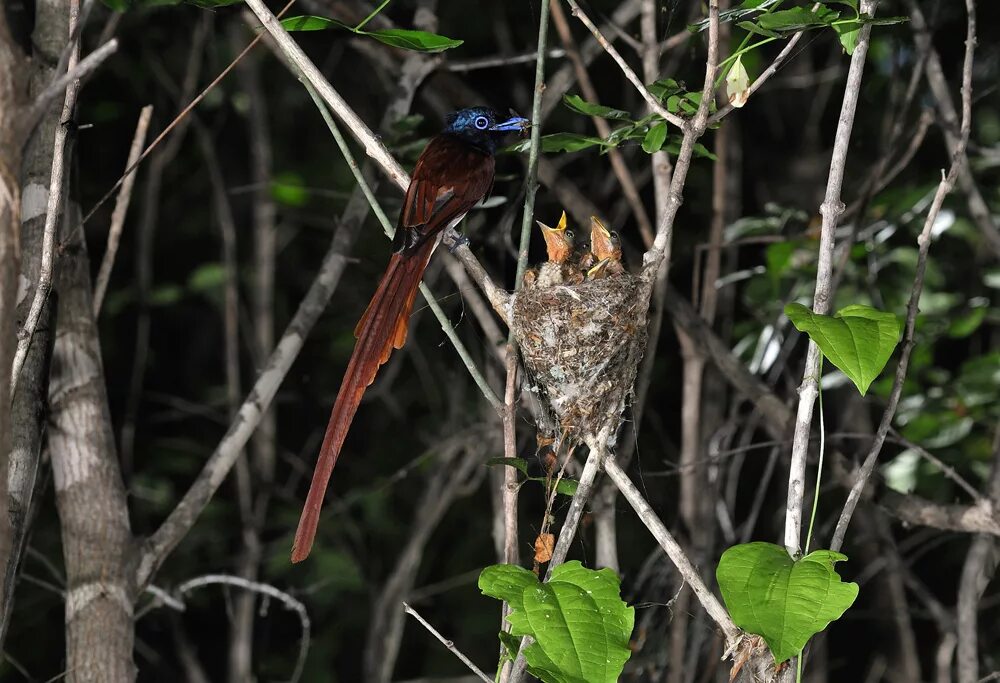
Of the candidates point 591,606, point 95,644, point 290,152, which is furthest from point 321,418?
point 591,606

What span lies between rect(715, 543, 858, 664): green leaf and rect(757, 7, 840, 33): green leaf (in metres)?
0.96

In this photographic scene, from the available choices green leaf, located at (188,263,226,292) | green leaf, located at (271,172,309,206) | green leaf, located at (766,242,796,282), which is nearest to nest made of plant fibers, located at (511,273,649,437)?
green leaf, located at (766,242,796,282)

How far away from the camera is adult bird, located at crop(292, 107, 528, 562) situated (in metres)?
2.24

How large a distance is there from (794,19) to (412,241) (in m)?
1.25

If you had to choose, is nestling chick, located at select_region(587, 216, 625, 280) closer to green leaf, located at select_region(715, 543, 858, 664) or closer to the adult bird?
the adult bird

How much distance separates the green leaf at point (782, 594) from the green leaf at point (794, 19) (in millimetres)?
958

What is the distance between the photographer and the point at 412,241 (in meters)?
2.90

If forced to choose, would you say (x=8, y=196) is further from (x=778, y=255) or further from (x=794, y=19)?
(x=778, y=255)

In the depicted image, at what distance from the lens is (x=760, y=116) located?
238 inches

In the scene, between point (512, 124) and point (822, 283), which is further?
point (512, 124)

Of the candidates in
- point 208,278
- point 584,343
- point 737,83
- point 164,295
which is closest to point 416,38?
point 737,83

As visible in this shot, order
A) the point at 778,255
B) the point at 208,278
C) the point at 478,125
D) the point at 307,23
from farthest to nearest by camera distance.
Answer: the point at 208,278, the point at 478,125, the point at 778,255, the point at 307,23

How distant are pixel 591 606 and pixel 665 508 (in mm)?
2381

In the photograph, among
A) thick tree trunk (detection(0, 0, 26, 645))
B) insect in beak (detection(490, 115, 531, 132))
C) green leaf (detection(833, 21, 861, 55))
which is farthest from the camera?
insect in beak (detection(490, 115, 531, 132))
